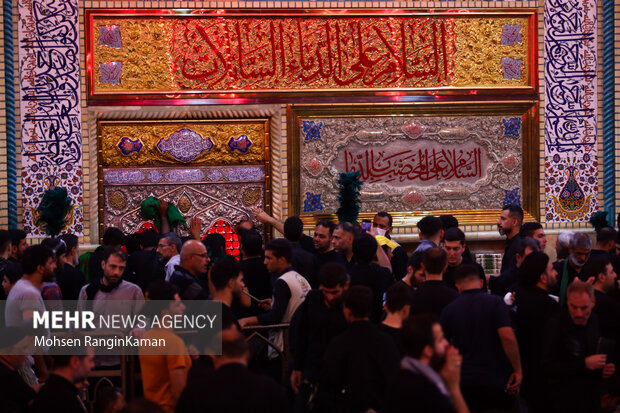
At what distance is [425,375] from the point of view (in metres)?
3.95

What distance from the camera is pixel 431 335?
409cm

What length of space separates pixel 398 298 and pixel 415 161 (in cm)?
623

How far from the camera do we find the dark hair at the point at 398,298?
541 centimetres

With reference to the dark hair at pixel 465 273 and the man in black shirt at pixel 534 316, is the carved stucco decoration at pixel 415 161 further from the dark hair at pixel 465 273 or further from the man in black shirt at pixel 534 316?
the dark hair at pixel 465 273

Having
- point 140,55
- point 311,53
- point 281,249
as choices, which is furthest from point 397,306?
point 140,55

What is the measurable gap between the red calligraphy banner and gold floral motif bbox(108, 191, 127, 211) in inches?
59.0

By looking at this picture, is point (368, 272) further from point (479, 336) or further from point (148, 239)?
point (148, 239)

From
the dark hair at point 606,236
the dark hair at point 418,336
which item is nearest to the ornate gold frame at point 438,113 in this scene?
the dark hair at point 606,236

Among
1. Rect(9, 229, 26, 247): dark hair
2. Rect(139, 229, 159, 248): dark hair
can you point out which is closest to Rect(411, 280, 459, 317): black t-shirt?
Answer: Rect(139, 229, 159, 248): dark hair

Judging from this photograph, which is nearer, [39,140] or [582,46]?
[39,140]

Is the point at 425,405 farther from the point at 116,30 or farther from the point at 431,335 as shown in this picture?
the point at 116,30

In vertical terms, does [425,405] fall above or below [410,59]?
below

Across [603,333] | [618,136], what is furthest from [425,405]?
[618,136]

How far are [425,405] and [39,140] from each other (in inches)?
314
